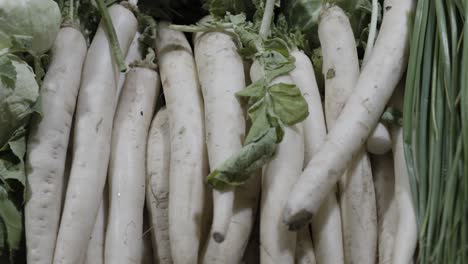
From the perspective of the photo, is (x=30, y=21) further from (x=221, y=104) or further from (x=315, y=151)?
(x=315, y=151)

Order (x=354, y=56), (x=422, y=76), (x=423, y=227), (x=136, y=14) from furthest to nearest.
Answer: (x=136, y=14) < (x=354, y=56) < (x=422, y=76) < (x=423, y=227)

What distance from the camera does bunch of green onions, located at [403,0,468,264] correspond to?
91 cm

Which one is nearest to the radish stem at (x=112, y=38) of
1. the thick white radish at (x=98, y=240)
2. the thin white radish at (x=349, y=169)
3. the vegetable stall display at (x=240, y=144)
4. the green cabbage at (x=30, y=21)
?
the vegetable stall display at (x=240, y=144)

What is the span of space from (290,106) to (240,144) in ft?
0.37

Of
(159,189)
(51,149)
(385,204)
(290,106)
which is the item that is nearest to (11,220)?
(51,149)

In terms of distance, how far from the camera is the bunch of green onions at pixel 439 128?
36.0 inches

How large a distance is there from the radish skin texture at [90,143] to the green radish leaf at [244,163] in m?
0.22

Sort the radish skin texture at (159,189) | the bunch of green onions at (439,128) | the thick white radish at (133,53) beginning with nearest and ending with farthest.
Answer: the bunch of green onions at (439,128)
the radish skin texture at (159,189)
the thick white radish at (133,53)

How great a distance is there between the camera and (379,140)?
108 centimetres

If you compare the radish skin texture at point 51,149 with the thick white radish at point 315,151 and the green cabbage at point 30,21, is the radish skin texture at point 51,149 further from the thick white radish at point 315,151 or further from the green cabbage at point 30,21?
the thick white radish at point 315,151

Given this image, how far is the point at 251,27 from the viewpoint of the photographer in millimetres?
1241

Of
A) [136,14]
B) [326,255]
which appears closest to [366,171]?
[326,255]

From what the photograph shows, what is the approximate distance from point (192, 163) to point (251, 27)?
0.31m

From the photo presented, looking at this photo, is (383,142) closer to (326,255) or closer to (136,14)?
(326,255)
